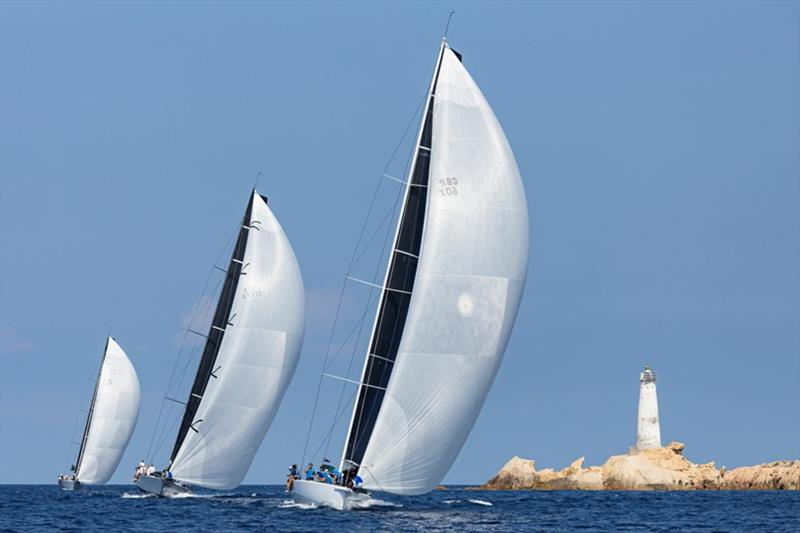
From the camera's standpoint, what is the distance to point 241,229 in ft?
172

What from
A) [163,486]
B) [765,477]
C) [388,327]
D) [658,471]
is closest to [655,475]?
[658,471]

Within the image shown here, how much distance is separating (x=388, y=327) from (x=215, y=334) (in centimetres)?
1498

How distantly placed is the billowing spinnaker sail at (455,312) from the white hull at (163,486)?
51.5 ft

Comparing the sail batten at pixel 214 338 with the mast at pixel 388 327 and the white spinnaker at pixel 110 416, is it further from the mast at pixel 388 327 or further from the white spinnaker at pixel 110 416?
the white spinnaker at pixel 110 416

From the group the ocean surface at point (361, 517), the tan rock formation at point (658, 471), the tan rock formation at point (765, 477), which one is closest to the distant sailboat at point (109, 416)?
the ocean surface at point (361, 517)

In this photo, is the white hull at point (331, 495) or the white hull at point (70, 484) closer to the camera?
the white hull at point (331, 495)

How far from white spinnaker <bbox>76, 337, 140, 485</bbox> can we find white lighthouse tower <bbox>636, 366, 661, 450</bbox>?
45660mm

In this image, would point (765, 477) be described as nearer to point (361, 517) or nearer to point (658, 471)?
point (658, 471)

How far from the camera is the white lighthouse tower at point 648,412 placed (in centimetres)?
10212

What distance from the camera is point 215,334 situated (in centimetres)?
5150

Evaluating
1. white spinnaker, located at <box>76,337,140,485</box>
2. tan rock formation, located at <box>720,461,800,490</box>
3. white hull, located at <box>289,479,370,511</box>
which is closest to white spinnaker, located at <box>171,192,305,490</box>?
white hull, located at <box>289,479,370,511</box>

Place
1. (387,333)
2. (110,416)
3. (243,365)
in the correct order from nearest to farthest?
(387,333)
(243,365)
(110,416)

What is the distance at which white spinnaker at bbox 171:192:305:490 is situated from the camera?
165ft

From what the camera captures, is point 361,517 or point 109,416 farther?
point 109,416
